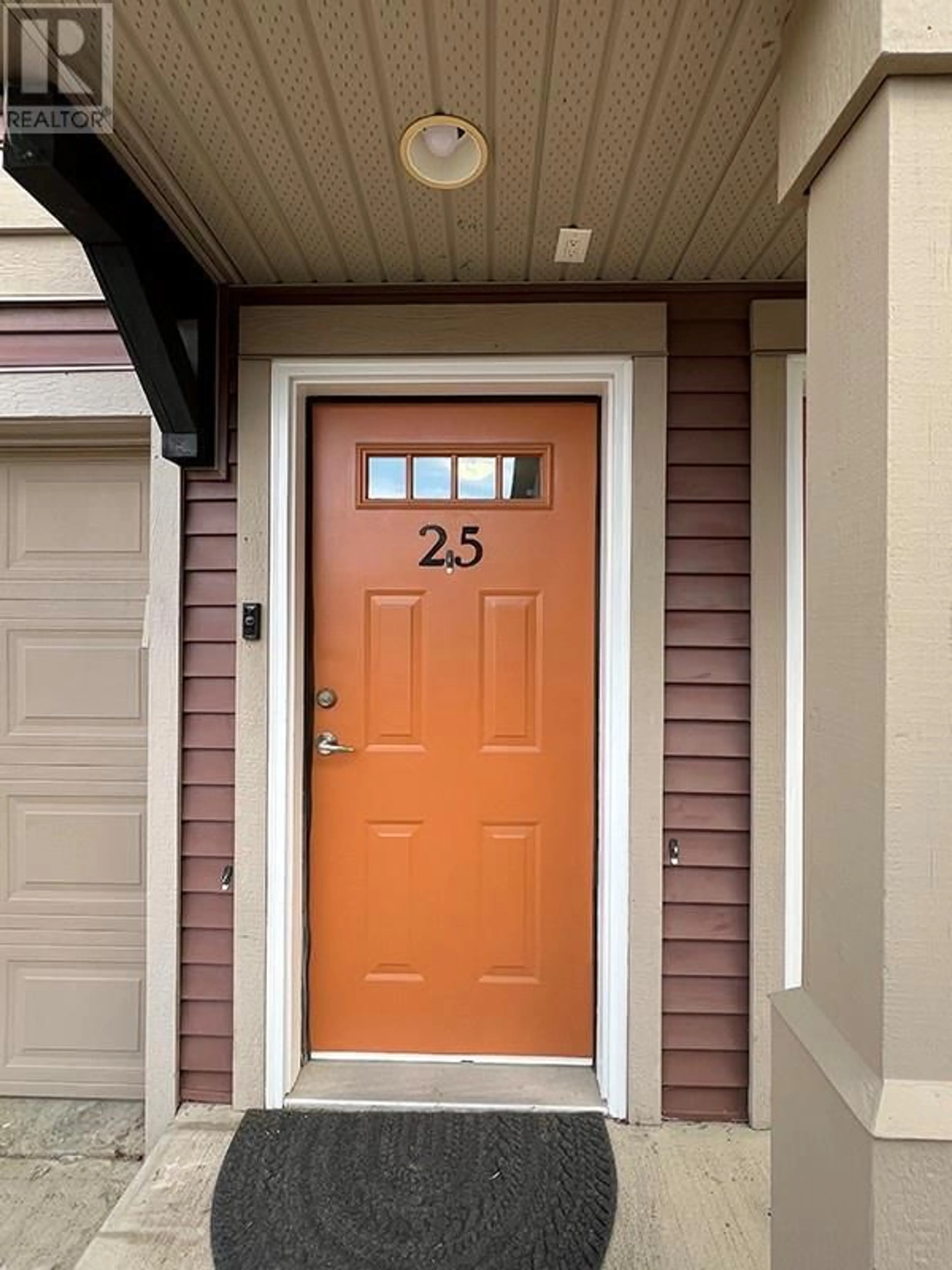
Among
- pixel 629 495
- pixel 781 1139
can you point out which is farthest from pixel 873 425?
pixel 629 495

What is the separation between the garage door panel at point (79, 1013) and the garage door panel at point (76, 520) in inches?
44.1

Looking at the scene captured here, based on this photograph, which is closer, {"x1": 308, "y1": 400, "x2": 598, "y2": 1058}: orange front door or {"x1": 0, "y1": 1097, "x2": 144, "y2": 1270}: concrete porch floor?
{"x1": 0, "y1": 1097, "x2": 144, "y2": 1270}: concrete porch floor

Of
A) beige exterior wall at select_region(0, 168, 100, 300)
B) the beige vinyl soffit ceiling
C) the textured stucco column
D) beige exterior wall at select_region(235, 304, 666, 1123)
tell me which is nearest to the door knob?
beige exterior wall at select_region(235, 304, 666, 1123)

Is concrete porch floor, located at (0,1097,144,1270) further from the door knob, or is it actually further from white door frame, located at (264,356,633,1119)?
the door knob

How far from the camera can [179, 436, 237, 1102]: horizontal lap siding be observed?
2.14 m

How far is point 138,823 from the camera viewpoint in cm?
234

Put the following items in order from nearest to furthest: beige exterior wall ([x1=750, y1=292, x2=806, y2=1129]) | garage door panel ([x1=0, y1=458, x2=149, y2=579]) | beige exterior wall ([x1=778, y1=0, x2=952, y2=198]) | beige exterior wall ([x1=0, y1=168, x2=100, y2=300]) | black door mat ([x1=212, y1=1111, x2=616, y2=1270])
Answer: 1. beige exterior wall ([x1=778, y1=0, x2=952, y2=198])
2. black door mat ([x1=212, y1=1111, x2=616, y2=1270])
3. beige exterior wall ([x1=750, y1=292, x2=806, y2=1129])
4. beige exterior wall ([x1=0, y1=168, x2=100, y2=300])
5. garage door panel ([x1=0, y1=458, x2=149, y2=579])

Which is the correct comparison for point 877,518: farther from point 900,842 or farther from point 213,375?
point 213,375

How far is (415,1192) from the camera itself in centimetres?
178

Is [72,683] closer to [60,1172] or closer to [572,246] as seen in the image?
[60,1172]

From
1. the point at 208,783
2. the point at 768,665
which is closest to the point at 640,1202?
the point at 768,665

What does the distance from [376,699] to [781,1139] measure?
143 cm

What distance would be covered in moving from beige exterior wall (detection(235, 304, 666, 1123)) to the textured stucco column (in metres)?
1.09

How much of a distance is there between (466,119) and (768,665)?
4.65ft
